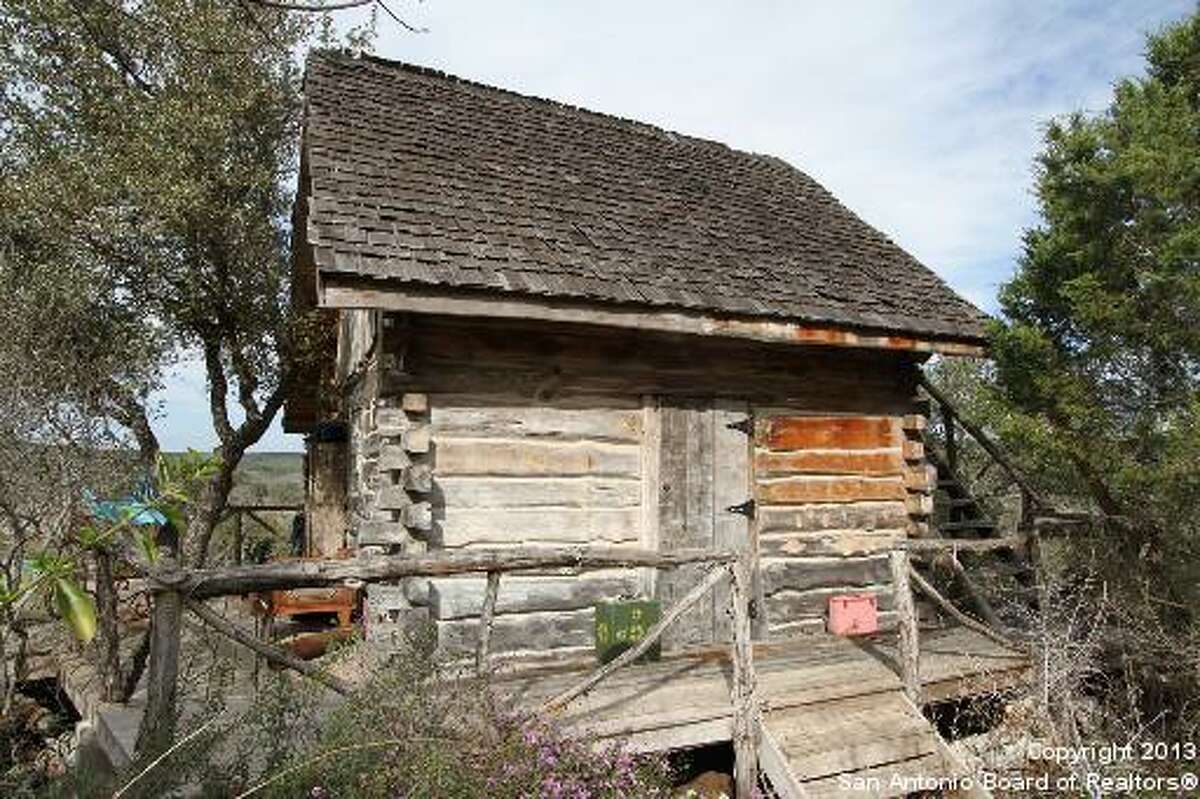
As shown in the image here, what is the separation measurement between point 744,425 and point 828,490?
4.01 ft

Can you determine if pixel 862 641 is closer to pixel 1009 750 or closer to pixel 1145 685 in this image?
pixel 1009 750

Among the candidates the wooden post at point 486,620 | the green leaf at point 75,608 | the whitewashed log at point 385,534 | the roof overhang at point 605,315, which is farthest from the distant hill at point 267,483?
the green leaf at point 75,608

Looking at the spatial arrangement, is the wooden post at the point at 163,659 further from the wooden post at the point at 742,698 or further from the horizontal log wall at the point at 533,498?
the wooden post at the point at 742,698

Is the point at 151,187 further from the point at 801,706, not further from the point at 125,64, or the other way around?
the point at 801,706

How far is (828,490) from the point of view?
8336 millimetres

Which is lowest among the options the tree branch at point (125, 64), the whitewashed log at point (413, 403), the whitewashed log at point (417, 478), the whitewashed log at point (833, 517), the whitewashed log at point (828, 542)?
the whitewashed log at point (828, 542)

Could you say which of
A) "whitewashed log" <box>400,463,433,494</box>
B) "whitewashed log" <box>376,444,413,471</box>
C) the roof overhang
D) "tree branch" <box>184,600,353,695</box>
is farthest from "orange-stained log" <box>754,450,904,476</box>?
"tree branch" <box>184,600,353,695</box>

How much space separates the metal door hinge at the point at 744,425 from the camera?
779 centimetres

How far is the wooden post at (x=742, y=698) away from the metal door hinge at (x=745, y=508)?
8.23 ft

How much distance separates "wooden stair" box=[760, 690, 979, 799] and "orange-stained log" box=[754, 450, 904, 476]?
8.80ft

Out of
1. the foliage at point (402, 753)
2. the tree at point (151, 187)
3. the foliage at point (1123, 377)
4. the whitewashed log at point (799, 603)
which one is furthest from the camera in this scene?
the tree at point (151, 187)

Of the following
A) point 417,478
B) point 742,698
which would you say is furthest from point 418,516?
point 742,698

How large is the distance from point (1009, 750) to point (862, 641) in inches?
55.9

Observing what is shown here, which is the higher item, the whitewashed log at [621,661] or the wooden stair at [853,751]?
the whitewashed log at [621,661]
